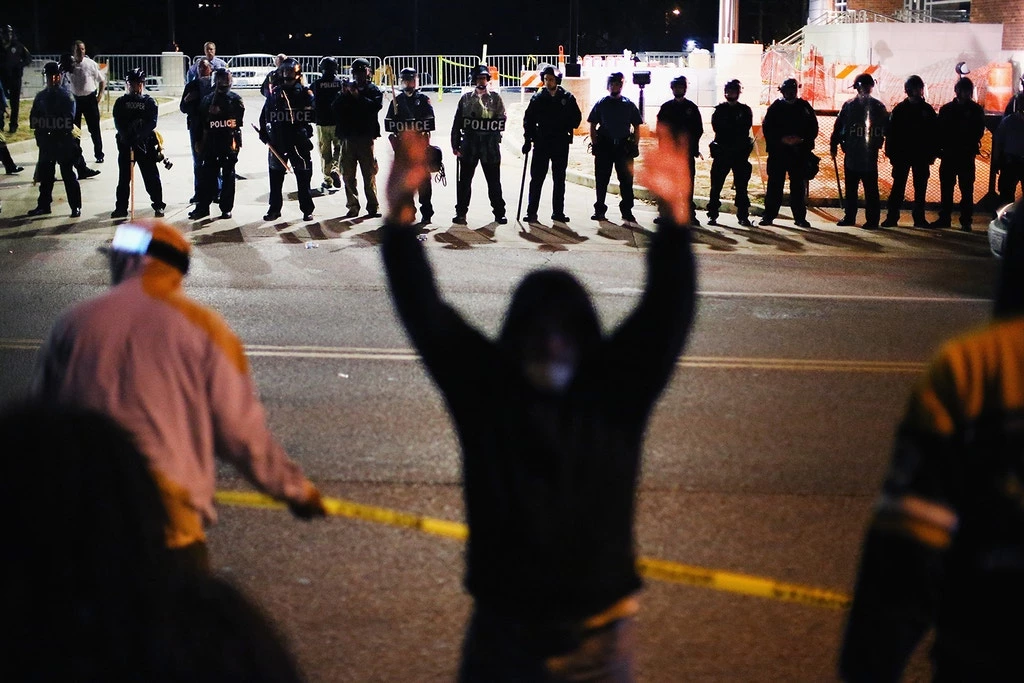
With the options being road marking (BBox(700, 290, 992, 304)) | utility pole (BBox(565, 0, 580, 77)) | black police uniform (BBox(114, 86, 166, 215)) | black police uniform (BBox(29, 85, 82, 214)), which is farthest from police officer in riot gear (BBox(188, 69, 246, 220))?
utility pole (BBox(565, 0, 580, 77))

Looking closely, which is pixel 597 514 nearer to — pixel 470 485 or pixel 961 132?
pixel 470 485

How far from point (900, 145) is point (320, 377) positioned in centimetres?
1000

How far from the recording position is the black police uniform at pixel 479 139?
16.7 m

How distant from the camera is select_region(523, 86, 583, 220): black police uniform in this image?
16.6 metres

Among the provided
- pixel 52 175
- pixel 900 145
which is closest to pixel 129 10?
pixel 52 175

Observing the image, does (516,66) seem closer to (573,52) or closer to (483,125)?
(573,52)

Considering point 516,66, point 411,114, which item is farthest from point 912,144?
point 516,66

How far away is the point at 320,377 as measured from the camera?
9.09 m

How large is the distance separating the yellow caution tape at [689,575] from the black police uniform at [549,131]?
10.7m

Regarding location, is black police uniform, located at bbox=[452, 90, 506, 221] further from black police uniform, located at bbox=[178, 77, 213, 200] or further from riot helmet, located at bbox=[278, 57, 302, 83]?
black police uniform, located at bbox=[178, 77, 213, 200]

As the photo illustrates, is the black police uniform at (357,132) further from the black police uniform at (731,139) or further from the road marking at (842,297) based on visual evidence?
the road marking at (842,297)

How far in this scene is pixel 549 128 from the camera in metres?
16.7

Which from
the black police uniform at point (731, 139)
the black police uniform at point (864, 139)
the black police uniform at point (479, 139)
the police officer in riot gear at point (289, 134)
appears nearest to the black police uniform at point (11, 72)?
the police officer in riot gear at point (289, 134)

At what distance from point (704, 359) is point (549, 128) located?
24.8 feet
